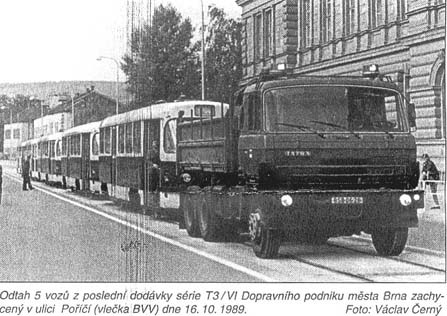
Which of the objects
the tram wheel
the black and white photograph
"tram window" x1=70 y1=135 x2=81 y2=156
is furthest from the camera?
"tram window" x1=70 y1=135 x2=81 y2=156

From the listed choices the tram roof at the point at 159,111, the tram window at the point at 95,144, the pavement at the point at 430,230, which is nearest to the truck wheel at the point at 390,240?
the pavement at the point at 430,230

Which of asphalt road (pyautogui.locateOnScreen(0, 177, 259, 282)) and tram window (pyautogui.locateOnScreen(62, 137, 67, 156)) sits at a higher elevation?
tram window (pyautogui.locateOnScreen(62, 137, 67, 156))

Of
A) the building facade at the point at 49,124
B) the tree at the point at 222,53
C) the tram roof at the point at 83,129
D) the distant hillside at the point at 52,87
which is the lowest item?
the tram roof at the point at 83,129

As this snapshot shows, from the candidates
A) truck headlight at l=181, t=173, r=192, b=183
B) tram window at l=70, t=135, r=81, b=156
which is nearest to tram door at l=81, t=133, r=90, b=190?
tram window at l=70, t=135, r=81, b=156

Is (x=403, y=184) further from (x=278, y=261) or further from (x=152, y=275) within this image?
(x=152, y=275)

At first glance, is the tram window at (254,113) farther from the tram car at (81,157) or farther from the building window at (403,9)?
the tram car at (81,157)

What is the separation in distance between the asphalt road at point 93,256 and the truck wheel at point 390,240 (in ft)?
6.88

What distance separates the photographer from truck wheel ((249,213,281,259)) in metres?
10.2

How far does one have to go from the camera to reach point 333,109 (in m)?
10.2

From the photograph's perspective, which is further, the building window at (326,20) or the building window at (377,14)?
the building window at (377,14)

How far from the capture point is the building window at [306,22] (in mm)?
20828

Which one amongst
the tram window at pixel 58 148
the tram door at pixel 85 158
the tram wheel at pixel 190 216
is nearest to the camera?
the tram wheel at pixel 190 216

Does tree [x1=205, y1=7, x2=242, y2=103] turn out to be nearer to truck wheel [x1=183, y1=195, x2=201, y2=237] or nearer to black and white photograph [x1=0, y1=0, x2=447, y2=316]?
black and white photograph [x1=0, y1=0, x2=447, y2=316]

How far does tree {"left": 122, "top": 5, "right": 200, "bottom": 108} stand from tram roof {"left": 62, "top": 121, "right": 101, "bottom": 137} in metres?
2.26
